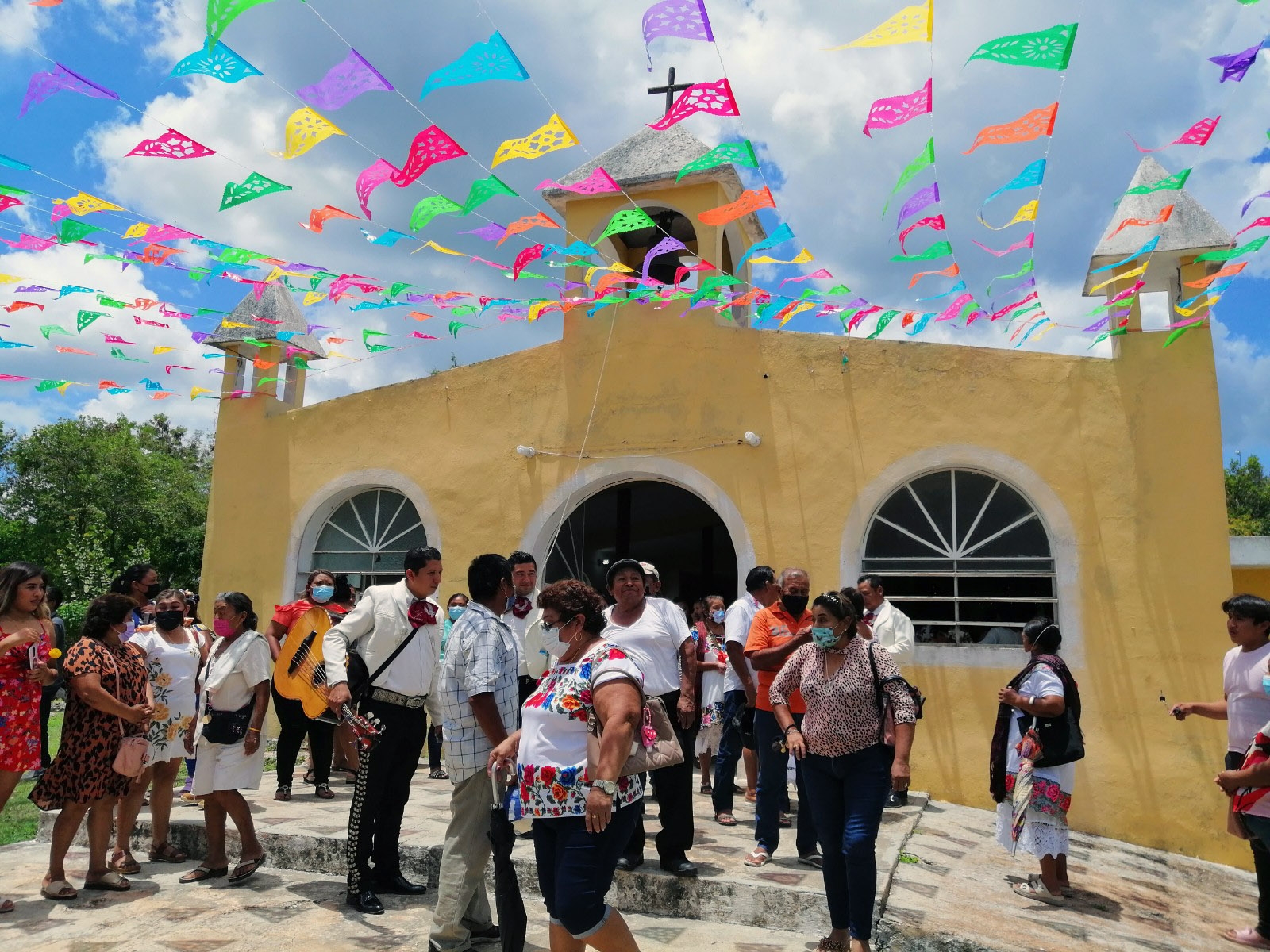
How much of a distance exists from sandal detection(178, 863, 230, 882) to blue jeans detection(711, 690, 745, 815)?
295cm

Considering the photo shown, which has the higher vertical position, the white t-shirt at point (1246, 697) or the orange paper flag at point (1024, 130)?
the orange paper flag at point (1024, 130)

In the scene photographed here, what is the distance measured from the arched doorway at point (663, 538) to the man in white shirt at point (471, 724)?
640 centimetres

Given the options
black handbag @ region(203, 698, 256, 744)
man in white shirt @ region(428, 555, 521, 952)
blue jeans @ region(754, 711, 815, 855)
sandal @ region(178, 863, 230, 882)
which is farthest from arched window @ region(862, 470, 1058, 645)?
sandal @ region(178, 863, 230, 882)

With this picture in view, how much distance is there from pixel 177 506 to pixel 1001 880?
90.1ft

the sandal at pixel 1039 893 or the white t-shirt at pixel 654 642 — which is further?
the sandal at pixel 1039 893

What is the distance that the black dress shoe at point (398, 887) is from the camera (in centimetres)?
474

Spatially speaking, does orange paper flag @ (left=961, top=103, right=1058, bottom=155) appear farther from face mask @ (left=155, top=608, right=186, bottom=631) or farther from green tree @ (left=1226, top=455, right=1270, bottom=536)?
green tree @ (left=1226, top=455, right=1270, bottom=536)

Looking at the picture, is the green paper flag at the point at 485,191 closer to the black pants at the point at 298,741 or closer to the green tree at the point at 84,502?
the black pants at the point at 298,741

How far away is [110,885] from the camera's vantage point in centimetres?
486

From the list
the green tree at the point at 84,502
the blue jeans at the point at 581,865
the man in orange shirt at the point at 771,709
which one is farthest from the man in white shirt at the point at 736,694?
the green tree at the point at 84,502

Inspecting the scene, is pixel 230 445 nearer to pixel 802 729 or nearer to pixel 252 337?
pixel 252 337

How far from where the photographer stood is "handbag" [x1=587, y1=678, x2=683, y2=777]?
10.3 feet

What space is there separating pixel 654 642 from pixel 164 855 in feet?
10.7

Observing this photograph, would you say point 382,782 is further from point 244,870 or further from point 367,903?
point 244,870
